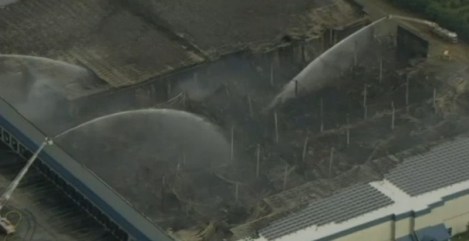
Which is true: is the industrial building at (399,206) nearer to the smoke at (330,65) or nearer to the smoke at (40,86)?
the smoke at (330,65)

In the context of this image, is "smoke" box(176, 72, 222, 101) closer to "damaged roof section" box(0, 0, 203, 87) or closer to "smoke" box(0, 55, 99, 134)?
"damaged roof section" box(0, 0, 203, 87)

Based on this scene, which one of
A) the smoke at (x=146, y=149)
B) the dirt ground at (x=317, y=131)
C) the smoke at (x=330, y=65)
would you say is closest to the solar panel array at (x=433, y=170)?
the dirt ground at (x=317, y=131)

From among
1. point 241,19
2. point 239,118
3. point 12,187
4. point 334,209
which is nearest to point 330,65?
point 241,19

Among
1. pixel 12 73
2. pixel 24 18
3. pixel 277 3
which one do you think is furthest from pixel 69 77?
pixel 277 3

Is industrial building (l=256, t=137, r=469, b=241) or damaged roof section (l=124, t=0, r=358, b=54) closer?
industrial building (l=256, t=137, r=469, b=241)

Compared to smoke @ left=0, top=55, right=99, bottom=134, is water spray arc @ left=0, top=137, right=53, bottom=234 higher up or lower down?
lower down

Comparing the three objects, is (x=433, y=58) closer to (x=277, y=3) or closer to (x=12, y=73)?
(x=277, y=3)

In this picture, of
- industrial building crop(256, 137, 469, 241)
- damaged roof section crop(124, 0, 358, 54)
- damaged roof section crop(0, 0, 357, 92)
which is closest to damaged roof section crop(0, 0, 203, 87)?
damaged roof section crop(0, 0, 357, 92)
